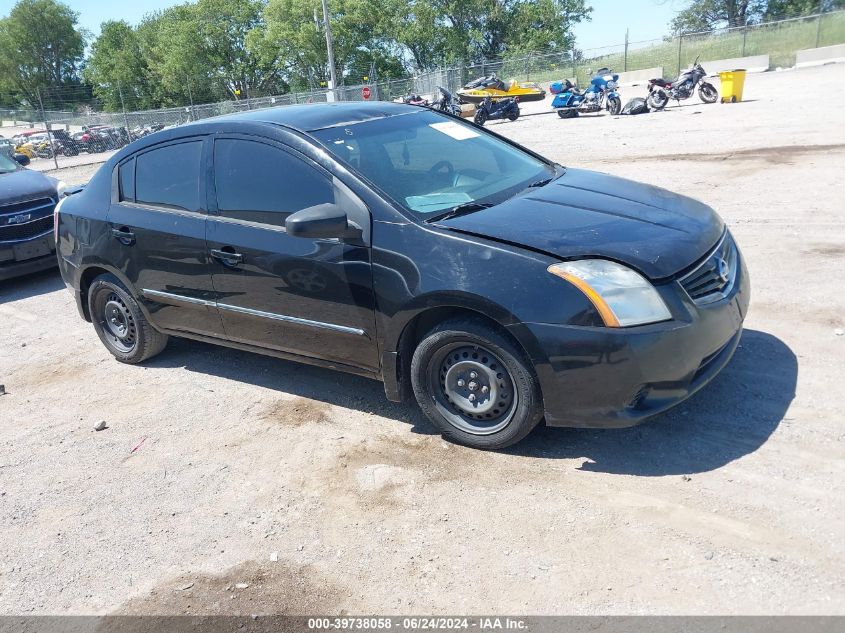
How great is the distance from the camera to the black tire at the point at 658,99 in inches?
792

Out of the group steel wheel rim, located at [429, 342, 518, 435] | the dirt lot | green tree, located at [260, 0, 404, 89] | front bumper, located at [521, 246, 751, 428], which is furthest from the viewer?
green tree, located at [260, 0, 404, 89]

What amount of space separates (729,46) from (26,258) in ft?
126

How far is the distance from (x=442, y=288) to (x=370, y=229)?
57 centimetres

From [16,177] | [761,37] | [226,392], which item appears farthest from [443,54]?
[226,392]

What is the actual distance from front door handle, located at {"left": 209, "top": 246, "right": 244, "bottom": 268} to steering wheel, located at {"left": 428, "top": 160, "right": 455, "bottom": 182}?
50.1 inches

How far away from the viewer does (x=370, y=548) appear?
3238mm

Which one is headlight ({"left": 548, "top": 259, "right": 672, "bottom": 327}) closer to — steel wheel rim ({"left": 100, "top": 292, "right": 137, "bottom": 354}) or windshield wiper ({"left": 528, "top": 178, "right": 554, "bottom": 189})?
windshield wiper ({"left": 528, "top": 178, "right": 554, "bottom": 189})

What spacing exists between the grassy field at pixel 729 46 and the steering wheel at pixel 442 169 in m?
35.4

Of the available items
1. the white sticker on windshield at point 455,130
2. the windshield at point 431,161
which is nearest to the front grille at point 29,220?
the windshield at point 431,161

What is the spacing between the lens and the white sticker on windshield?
480 cm

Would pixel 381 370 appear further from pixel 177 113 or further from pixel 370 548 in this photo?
pixel 177 113

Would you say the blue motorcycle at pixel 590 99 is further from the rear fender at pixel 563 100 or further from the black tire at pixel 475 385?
the black tire at pixel 475 385

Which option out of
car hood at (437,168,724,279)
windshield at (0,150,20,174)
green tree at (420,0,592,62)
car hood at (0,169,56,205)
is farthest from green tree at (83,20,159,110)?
car hood at (437,168,724,279)

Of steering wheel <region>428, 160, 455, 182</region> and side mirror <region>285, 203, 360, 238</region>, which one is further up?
steering wheel <region>428, 160, 455, 182</region>
